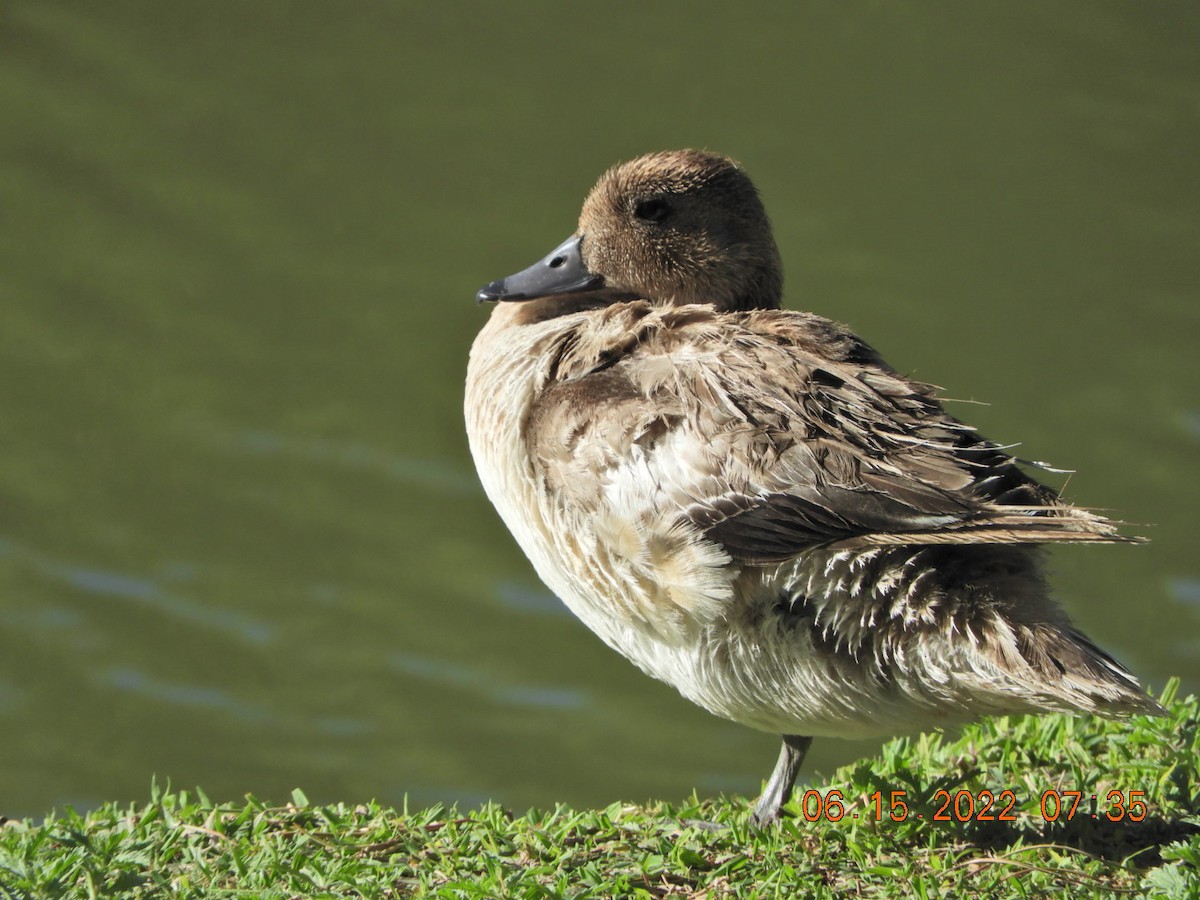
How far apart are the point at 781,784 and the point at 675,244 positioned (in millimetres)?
1767

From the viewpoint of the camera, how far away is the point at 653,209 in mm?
5266

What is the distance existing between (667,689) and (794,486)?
580 centimetres

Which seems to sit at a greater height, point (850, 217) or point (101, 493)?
point (850, 217)

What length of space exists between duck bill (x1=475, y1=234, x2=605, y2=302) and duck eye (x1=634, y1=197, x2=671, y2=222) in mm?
252

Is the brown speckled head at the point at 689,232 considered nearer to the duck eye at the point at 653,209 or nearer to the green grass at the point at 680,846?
the duck eye at the point at 653,209

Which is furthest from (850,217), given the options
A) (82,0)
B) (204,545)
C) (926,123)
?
(82,0)

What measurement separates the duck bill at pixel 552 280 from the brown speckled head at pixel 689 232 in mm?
124

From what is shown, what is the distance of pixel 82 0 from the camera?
503 inches

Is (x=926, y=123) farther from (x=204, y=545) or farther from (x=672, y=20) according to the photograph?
(x=204, y=545)

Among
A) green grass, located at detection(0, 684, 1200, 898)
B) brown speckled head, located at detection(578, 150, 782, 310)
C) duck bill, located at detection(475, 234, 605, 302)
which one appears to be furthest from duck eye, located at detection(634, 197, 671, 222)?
green grass, located at detection(0, 684, 1200, 898)

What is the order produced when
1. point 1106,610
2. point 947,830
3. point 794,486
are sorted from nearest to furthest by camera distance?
point 794,486 → point 947,830 → point 1106,610
